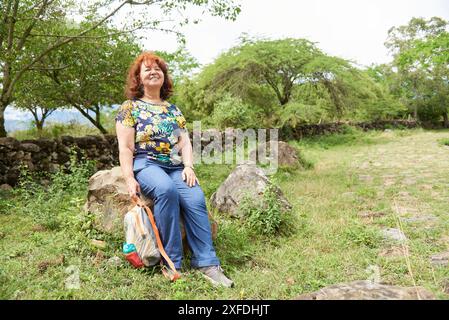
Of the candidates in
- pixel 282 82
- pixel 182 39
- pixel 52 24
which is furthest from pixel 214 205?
pixel 282 82

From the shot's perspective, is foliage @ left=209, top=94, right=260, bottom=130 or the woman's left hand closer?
the woman's left hand

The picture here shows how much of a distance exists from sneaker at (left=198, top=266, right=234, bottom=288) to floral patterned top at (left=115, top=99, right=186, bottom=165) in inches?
39.9

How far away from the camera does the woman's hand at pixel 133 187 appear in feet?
10.5

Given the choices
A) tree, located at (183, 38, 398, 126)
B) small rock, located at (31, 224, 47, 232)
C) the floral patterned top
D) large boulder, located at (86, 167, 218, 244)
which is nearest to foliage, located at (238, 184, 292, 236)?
large boulder, located at (86, 167, 218, 244)

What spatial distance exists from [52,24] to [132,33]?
4.72ft

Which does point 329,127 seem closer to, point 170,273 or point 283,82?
point 283,82

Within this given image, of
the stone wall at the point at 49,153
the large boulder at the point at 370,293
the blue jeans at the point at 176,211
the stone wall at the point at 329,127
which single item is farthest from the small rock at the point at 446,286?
the stone wall at the point at 329,127

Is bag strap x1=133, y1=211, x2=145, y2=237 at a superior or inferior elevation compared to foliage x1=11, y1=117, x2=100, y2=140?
inferior

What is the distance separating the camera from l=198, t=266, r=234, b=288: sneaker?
2.92 meters

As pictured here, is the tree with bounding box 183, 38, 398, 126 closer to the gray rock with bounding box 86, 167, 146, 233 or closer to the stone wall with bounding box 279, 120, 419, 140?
the stone wall with bounding box 279, 120, 419, 140
